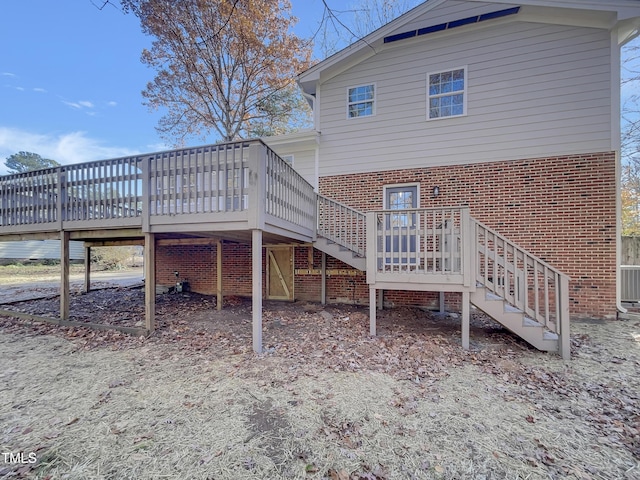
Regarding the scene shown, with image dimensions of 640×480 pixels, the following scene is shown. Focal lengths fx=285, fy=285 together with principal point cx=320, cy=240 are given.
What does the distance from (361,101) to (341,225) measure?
376cm

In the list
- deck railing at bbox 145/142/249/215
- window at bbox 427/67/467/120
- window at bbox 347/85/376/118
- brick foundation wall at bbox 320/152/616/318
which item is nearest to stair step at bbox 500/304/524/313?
brick foundation wall at bbox 320/152/616/318

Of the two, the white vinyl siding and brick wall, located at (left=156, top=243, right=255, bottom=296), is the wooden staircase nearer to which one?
the white vinyl siding

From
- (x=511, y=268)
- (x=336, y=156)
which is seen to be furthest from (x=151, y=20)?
(x=511, y=268)

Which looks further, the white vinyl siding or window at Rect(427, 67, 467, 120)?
window at Rect(427, 67, 467, 120)

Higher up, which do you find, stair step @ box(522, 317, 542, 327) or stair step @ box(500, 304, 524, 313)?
stair step @ box(500, 304, 524, 313)

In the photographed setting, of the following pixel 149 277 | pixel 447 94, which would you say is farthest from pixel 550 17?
pixel 149 277

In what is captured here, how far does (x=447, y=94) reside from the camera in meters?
7.31

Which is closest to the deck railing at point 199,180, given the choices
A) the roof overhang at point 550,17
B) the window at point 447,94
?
the roof overhang at point 550,17

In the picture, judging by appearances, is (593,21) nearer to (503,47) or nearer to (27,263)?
(503,47)

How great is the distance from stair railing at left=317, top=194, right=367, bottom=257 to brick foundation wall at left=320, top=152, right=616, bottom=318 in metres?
2.15

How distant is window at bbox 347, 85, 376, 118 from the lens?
26.3 ft

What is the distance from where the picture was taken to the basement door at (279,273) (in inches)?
343

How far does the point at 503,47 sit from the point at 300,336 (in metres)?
8.23

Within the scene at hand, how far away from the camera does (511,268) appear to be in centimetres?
479
